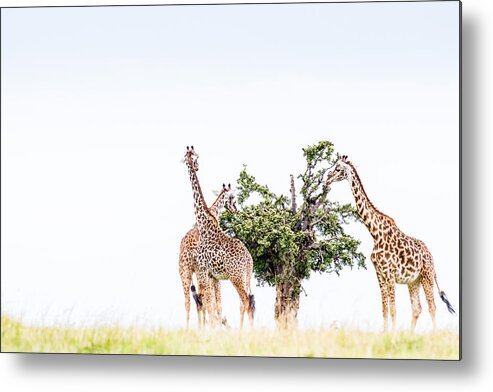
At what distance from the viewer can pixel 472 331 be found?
5254 millimetres

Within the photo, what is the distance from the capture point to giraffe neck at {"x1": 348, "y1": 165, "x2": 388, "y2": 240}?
5.35 m

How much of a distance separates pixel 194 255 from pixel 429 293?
→ 1160 mm

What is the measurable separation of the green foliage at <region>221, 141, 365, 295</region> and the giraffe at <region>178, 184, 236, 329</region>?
68 mm

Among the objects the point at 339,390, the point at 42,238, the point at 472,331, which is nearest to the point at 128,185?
the point at 42,238

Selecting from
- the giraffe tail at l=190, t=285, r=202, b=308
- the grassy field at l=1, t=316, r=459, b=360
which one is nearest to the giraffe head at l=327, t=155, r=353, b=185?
the grassy field at l=1, t=316, r=459, b=360

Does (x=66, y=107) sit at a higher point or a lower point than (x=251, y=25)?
lower

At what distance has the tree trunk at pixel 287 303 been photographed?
5.36 meters

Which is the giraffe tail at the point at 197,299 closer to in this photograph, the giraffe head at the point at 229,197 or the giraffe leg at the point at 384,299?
the giraffe head at the point at 229,197

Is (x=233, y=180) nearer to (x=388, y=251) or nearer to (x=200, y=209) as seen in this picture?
(x=200, y=209)

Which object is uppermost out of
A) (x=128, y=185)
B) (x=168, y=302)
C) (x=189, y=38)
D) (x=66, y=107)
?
(x=189, y=38)

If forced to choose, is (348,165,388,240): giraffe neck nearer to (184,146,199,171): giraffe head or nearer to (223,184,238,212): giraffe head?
(223,184,238,212): giraffe head

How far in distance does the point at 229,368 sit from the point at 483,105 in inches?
69.5

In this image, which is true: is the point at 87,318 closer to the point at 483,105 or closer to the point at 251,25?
the point at 251,25

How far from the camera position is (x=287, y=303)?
17.6ft
